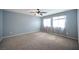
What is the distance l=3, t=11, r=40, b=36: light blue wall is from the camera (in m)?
1.12

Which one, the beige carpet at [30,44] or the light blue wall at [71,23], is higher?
the light blue wall at [71,23]

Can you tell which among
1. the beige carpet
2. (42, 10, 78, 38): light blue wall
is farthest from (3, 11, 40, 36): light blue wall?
(42, 10, 78, 38): light blue wall

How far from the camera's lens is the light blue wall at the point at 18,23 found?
3.69 ft

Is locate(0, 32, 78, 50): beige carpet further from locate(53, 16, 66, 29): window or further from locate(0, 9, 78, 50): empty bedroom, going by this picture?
locate(53, 16, 66, 29): window

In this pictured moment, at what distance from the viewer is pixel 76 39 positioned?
3.65ft

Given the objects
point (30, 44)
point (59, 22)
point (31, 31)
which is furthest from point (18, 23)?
point (59, 22)

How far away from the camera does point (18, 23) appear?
Result: 1261mm

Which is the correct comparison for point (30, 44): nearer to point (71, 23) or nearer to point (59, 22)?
point (59, 22)

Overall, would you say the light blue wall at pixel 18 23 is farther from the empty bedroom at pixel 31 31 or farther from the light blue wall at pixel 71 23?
the light blue wall at pixel 71 23

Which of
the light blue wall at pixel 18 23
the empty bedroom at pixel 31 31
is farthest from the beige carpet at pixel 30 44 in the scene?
the light blue wall at pixel 18 23
